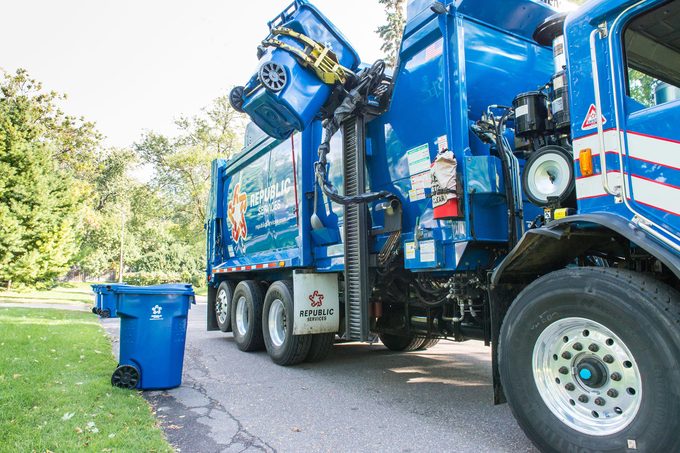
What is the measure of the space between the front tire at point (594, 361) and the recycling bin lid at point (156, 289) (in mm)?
3366

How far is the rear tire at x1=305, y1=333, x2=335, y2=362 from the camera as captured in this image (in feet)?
20.9

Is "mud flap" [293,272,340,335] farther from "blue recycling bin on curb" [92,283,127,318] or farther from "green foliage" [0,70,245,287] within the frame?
"green foliage" [0,70,245,287]

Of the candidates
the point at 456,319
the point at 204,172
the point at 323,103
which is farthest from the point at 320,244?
the point at 204,172

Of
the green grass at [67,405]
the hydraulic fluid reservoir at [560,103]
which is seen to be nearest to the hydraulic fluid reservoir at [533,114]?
the hydraulic fluid reservoir at [560,103]

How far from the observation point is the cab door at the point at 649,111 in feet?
8.18

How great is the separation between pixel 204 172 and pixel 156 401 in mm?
24767

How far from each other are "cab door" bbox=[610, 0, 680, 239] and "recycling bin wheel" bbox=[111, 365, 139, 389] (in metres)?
4.49

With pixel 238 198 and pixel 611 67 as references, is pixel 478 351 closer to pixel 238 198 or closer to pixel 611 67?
pixel 238 198

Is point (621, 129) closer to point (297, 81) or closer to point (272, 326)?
point (297, 81)

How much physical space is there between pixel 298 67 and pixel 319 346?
3403 mm

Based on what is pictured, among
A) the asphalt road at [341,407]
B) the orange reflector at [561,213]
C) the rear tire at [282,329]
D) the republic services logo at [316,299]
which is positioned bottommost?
the asphalt road at [341,407]

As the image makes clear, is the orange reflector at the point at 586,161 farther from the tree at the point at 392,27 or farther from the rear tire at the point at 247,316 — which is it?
the tree at the point at 392,27

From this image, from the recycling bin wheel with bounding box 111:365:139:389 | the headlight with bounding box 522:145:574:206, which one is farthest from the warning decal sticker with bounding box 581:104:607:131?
the recycling bin wheel with bounding box 111:365:139:389

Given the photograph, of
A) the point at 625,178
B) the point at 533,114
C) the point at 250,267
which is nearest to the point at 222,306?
the point at 250,267
